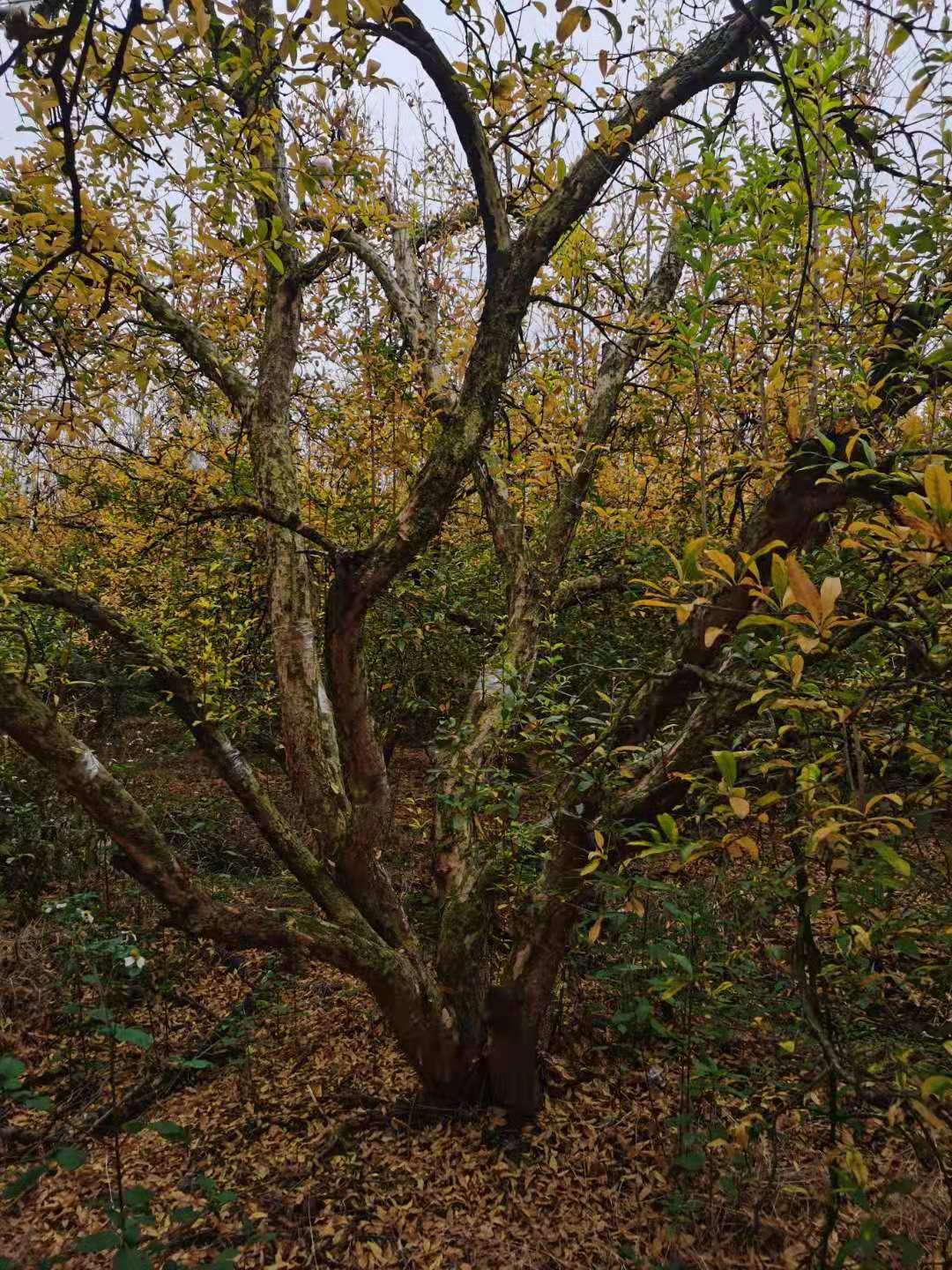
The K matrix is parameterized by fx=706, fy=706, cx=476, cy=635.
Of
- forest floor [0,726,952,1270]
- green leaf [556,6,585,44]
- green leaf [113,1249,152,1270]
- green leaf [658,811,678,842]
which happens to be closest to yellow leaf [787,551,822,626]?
green leaf [658,811,678,842]

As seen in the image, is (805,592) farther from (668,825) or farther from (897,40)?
(897,40)

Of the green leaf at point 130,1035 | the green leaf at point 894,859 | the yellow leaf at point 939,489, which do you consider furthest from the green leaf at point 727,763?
the green leaf at point 130,1035

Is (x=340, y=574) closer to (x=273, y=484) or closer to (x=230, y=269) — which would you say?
(x=273, y=484)

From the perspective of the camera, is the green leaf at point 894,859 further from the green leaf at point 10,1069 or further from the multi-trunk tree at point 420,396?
the green leaf at point 10,1069

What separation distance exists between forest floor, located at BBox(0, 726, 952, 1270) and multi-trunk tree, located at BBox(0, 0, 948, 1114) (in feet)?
1.19

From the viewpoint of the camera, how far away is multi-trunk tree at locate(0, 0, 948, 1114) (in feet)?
6.30

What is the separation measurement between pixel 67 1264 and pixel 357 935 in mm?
1497

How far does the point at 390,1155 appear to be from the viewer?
3.03 m

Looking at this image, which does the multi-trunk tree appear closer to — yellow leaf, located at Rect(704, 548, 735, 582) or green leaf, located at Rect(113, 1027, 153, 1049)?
yellow leaf, located at Rect(704, 548, 735, 582)

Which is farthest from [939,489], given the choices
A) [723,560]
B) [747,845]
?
[747,845]

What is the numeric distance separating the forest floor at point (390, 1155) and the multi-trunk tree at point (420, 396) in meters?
0.36

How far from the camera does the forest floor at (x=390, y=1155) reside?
2389mm

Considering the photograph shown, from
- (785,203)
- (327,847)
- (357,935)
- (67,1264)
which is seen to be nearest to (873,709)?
(785,203)

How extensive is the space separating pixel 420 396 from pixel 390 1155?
398cm
